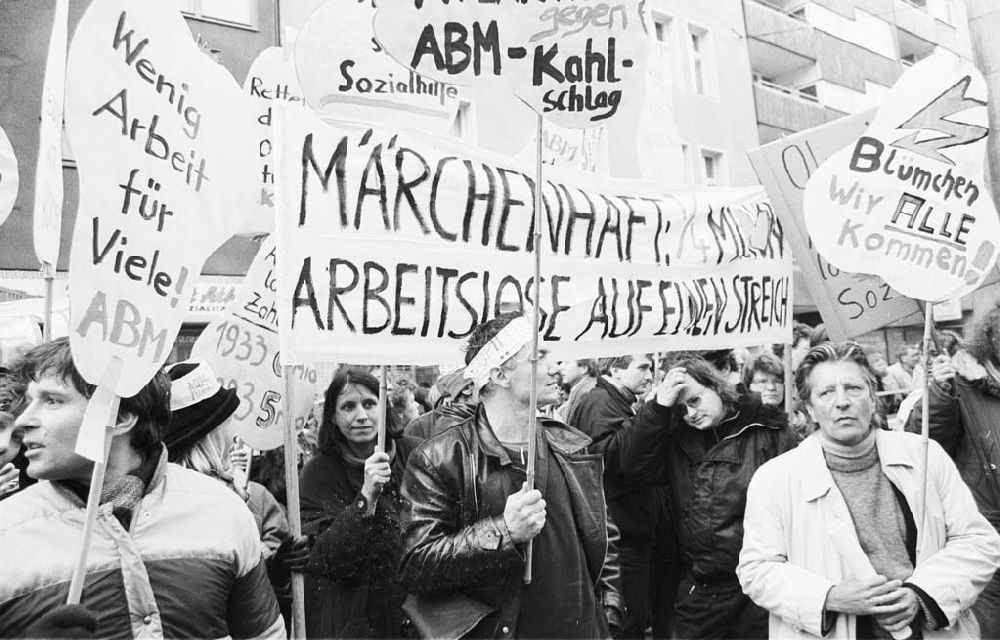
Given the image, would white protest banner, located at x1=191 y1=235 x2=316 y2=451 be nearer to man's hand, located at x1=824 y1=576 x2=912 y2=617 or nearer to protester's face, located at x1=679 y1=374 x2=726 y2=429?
protester's face, located at x1=679 y1=374 x2=726 y2=429

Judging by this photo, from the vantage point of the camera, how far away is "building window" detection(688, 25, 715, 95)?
18.0 m

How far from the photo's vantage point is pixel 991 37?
6.80 metres

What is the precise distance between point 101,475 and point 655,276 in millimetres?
2707

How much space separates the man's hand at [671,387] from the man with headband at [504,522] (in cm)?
73

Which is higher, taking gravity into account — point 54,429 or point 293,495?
point 54,429

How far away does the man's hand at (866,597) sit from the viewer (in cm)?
247

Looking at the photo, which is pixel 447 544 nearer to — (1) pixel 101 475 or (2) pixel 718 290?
(1) pixel 101 475

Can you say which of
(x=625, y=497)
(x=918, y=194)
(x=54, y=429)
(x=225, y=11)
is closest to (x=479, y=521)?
(x=54, y=429)

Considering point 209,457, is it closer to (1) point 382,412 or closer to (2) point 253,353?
(1) point 382,412

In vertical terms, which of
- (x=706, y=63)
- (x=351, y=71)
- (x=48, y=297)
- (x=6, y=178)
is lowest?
(x=48, y=297)

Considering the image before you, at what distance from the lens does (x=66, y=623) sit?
1682 mm

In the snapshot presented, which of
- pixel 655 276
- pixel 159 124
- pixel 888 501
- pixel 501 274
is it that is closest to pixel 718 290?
pixel 655 276

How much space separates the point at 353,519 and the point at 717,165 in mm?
16503

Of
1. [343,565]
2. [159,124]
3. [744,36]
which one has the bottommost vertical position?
[343,565]
